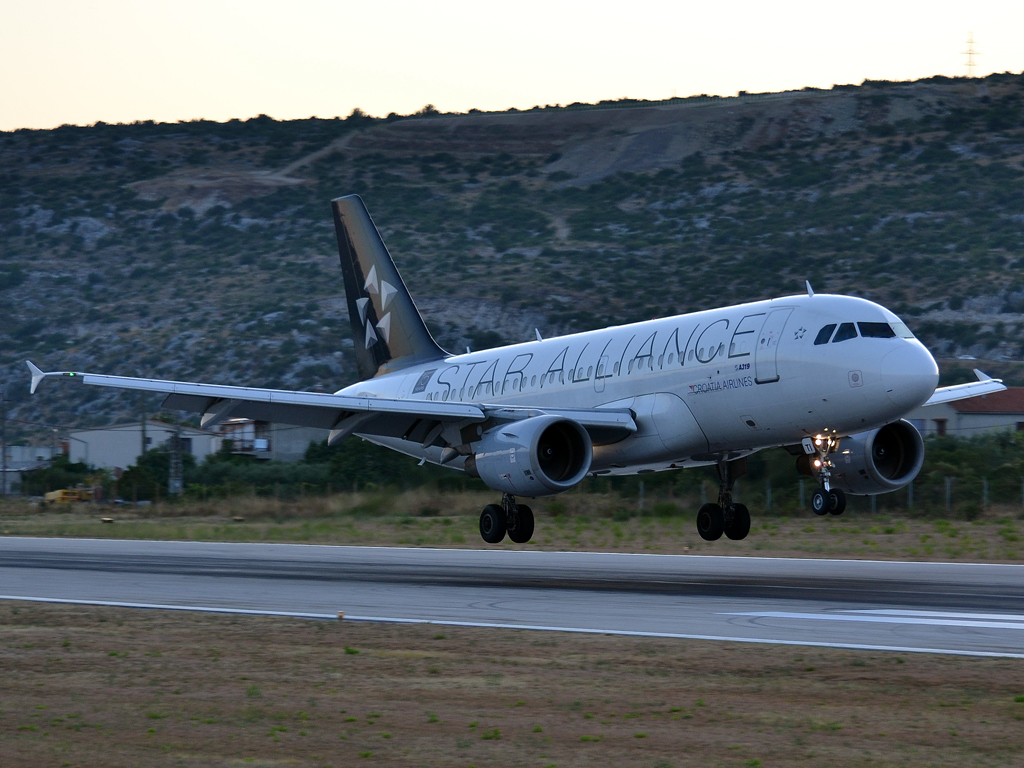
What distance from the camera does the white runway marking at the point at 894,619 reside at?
663 inches

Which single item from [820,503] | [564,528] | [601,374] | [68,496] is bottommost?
[68,496]

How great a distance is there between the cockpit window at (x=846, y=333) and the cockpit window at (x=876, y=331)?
0.13 m

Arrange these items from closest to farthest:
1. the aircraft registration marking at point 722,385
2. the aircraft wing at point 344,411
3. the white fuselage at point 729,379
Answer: the white fuselage at point 729,379
the aircraft registration marking at point 722,385
the aircraft wing at point 344,411

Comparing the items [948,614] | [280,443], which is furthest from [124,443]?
[948,614]

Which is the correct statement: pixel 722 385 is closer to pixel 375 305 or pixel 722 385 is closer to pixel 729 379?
pixel 729 379

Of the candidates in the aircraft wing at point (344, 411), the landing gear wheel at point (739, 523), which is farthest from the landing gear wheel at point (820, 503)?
the landing gear wheel at point (739, 523)

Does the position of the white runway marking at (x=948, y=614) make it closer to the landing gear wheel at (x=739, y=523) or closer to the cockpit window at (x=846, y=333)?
the cockpit window at (x=846, y=333)

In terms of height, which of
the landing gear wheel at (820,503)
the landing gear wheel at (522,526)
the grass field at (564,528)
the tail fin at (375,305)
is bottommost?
the grass field at (564,528)

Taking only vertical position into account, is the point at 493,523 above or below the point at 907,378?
below

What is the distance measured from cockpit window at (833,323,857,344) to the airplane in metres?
0.03

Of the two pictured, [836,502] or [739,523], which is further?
[739,523]

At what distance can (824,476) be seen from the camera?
2525 cm

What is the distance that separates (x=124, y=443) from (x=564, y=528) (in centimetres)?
4972

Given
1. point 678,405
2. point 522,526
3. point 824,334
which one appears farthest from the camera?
point 522,526
